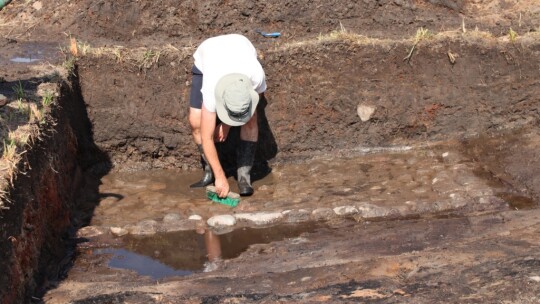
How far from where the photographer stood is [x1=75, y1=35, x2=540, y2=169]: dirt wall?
696 cm

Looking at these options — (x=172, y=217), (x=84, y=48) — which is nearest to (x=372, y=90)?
(x=172, y=217)

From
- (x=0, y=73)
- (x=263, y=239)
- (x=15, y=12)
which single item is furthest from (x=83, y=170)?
(x=15, y=12)

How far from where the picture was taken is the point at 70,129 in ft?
20.9

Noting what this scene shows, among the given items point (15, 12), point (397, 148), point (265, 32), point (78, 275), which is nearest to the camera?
point (78, 275)

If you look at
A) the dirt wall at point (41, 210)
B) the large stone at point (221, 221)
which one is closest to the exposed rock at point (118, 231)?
the dirt wall at point (41, 210)

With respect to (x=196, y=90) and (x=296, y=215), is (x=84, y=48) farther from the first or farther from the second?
(x=296, y=215)

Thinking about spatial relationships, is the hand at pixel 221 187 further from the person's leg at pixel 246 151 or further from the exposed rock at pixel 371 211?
the exposed rock at pixel 371 211

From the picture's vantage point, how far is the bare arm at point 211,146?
579 centimetres

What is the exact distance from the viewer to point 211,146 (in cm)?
586

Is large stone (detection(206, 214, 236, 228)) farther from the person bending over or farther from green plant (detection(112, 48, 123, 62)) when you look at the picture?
green plant (detection(112, 48, 123, 62))

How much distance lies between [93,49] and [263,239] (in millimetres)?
2655

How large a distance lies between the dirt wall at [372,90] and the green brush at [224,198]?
35.8 inches

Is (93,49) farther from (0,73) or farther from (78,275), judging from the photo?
(78,275)

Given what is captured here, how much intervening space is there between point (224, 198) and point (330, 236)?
1002 millimetres
